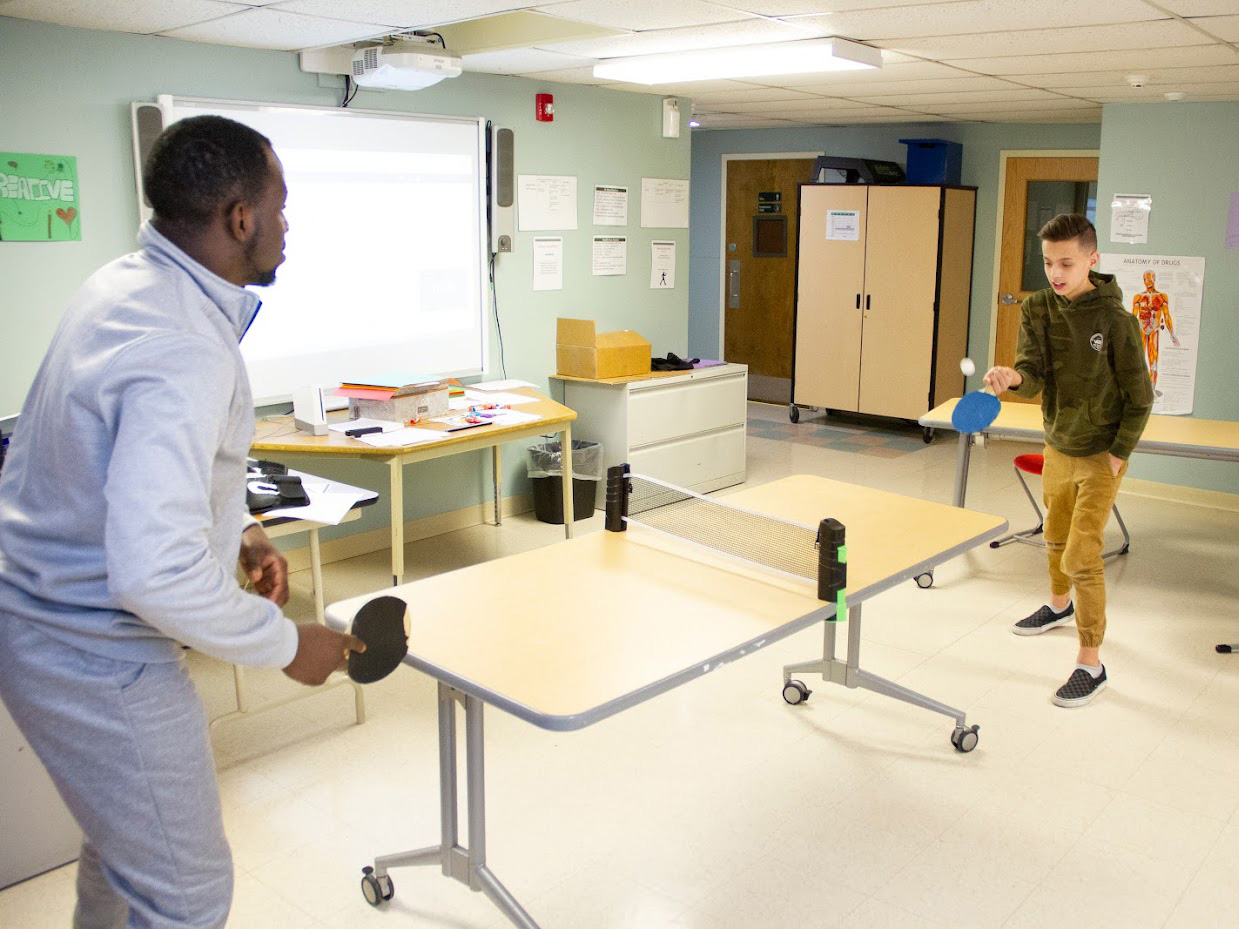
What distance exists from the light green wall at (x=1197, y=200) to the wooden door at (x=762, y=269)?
3.06 m

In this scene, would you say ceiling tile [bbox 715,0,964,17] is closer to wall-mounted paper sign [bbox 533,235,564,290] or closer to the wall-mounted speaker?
the wall-mounted speaker

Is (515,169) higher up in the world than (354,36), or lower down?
lower down

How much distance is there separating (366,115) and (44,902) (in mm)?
3518

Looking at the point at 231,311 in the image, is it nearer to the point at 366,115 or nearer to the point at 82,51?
the point at 82,51

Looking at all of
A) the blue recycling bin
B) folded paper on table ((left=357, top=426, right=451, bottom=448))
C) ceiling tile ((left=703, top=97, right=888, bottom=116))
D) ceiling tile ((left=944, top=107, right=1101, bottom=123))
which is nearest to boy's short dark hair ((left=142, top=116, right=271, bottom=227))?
folded paper on table ((left=357, top=426, right=451, bottom=448))

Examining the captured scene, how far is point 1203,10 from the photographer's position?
3484 millimetres

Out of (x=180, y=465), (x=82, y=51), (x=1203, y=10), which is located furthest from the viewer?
(x=82, y=51)

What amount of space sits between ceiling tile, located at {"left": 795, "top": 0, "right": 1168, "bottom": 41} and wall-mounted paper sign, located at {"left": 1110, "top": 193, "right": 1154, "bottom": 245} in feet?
9.38

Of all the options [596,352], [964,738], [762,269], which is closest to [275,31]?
[596,352]

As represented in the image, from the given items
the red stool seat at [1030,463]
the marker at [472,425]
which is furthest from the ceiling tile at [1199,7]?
the marker at [472,425]

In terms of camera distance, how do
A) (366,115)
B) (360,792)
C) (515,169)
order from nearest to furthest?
(360,792), (366,115), (515,169)

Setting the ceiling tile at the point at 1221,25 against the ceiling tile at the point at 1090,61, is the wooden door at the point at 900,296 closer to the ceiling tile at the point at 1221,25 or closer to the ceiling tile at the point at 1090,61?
the ceiling tile at the point at 1090,61

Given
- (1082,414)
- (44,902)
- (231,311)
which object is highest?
(231,311)

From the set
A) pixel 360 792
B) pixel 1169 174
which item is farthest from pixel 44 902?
pixel 1169 174
